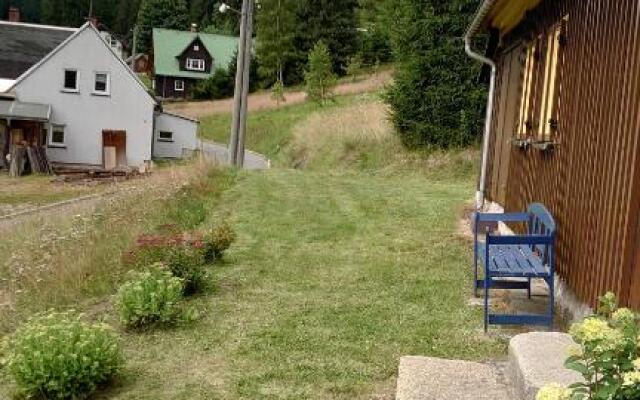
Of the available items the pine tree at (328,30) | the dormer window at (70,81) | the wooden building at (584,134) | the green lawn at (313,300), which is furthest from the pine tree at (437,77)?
the pine tree at (328,30)

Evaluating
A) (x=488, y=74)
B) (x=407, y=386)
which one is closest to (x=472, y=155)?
(x=488, y=74)

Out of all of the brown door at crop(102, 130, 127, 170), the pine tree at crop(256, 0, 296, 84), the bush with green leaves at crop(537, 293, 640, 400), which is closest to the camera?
the bush with green leaves at crop(537, 293, 640, 400)

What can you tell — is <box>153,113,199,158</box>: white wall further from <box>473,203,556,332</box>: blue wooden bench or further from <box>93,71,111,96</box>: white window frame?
<box>473,203,556,332</box>: blue wooden bench

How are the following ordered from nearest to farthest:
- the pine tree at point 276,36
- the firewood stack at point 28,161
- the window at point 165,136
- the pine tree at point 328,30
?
the firewood stack at point 28,161 < the window at point 165,136 < the pine tree at point 276,36 < the pine tree at point 328,30

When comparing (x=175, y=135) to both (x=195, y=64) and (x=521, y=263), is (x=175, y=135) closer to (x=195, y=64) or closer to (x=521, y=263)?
(x=195, y=64)

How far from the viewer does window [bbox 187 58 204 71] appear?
6506 cm

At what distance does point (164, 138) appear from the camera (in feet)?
120

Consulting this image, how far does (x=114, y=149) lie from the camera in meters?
33.7

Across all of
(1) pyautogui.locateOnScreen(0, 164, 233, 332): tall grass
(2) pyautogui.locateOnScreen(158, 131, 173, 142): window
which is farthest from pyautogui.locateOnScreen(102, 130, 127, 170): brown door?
(1) pyautogui.locateOnScreen(0, 164, 233, 332): tall grass

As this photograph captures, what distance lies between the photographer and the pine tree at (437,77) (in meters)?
21.7

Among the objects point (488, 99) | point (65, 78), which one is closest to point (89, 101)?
point (65, 78)

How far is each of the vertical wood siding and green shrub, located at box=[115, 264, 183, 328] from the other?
3532 millimetres

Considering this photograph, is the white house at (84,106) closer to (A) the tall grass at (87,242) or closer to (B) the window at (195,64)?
(A) the tall grass at (87,242)

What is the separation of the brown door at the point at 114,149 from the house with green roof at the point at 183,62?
99.0 ft
